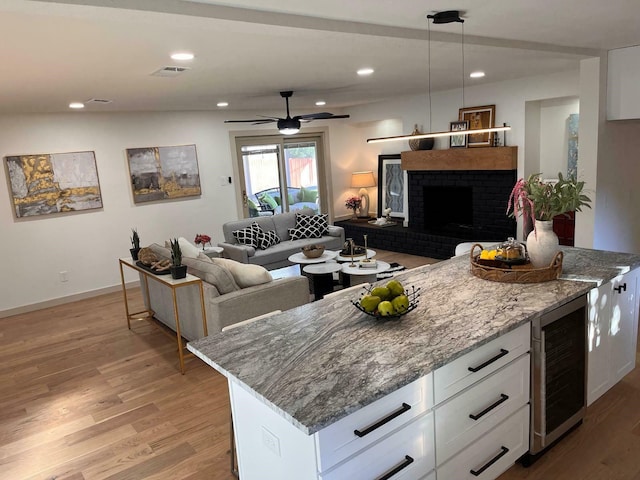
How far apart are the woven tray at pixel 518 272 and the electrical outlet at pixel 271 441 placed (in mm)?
1678

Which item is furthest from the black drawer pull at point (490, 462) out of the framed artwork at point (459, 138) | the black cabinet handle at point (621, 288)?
the framed artwork at point (459, 138)

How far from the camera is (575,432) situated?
2.82 m

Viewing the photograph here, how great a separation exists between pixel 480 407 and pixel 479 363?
0.71ft

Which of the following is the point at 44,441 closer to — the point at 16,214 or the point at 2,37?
the point at 2,37

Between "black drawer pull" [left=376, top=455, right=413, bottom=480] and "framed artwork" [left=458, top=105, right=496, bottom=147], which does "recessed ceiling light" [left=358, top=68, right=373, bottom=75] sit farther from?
"black drawer pull" [left=376, top=455, right=413, bottom=480]

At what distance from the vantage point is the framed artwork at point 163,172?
6660mm

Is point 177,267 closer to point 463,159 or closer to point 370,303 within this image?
point 370,303

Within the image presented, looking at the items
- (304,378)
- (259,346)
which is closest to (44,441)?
(259,346)

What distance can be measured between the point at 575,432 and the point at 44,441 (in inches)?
130

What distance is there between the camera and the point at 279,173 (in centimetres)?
827

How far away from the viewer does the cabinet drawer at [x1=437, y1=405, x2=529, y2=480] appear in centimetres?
211

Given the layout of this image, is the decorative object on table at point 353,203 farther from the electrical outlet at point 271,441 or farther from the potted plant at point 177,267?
the electrical outlet at point 271,441

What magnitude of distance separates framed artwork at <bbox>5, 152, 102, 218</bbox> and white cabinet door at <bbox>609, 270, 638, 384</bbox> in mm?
5916

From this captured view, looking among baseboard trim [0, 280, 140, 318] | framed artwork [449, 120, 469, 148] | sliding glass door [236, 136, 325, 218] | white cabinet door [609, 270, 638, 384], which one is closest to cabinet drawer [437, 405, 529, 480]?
white cabinet door [609, 270, 638, 384]
